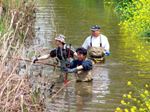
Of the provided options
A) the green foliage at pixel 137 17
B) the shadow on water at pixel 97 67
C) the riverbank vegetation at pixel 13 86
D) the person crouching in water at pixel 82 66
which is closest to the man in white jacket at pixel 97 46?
the shadow on water at pixel 97 67

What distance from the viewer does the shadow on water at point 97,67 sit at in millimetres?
11523

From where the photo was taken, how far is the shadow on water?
11.5 meters

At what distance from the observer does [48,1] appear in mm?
32688

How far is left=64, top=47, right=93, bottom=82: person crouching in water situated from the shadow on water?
7.7 inches

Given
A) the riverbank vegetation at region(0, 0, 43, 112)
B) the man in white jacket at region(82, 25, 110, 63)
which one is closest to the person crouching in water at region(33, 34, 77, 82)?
the man in white jacket at region(82, 25, 110, 63)

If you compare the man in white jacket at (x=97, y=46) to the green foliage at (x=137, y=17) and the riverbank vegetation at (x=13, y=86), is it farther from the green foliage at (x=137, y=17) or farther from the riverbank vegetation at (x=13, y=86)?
the riverbank vegetation at (x=13, y=86)

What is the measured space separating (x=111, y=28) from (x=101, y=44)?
6.46m

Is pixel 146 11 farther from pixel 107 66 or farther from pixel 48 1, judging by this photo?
pixel 48 1

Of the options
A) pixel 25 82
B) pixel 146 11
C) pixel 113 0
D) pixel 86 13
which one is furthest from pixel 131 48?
pixel 113 0

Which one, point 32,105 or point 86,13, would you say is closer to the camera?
point 32,105

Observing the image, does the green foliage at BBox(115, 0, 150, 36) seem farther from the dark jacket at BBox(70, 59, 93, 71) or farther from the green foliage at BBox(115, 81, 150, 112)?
the green foliage at BBox(115, 81, 150, 112)

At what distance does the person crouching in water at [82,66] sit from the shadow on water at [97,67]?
0.20 m

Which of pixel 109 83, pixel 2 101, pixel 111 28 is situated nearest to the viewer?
pixel 2 101

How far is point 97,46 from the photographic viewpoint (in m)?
16.1
